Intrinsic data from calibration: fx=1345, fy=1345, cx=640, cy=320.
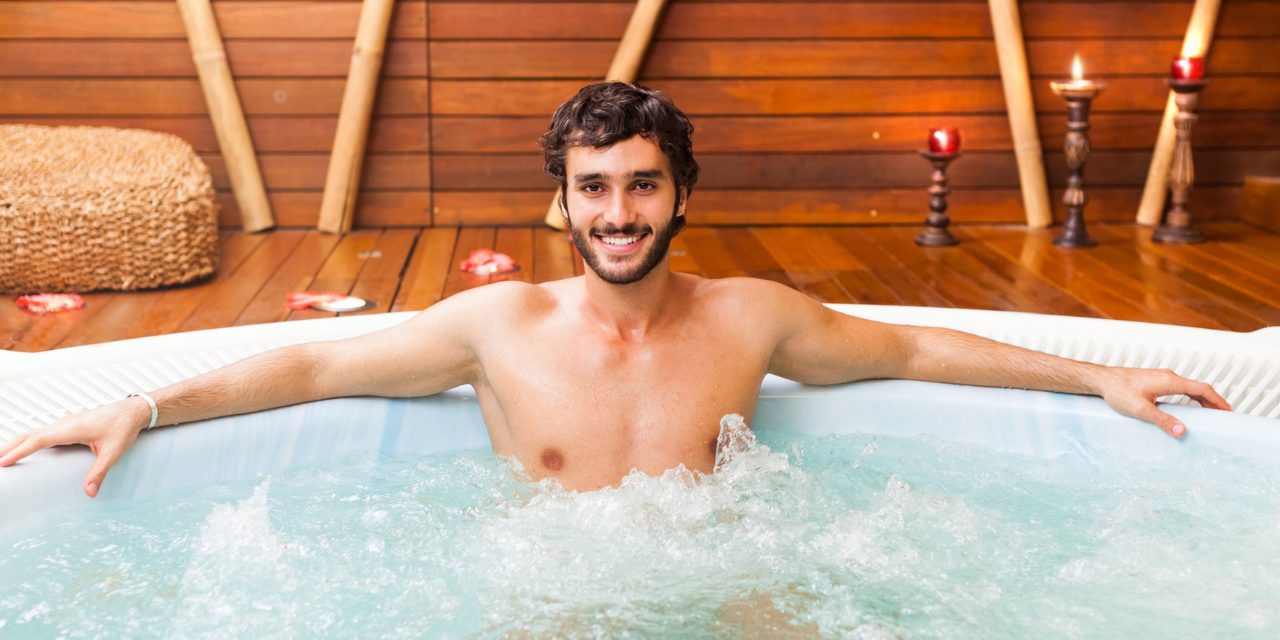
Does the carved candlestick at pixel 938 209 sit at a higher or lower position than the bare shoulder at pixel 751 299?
higher

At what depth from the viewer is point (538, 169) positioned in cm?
429

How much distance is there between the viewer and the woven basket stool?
3.38 m

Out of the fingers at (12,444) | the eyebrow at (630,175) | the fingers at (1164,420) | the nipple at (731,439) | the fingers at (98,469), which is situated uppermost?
the eyebrow at (630,175)

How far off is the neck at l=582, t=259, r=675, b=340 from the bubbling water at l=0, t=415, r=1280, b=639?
18cm

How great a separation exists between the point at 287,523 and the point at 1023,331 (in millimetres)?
1232

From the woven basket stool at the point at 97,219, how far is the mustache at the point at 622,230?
2.11 meters

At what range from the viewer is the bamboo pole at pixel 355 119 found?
4.04 meters

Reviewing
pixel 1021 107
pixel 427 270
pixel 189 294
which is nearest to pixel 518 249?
pixel 427 270

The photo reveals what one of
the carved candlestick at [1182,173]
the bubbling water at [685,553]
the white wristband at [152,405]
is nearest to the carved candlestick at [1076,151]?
the carved candlestick at [1182,173]

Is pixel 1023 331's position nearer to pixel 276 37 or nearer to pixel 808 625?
pixel 808 625

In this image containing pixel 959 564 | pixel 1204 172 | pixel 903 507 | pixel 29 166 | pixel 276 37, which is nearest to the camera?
pixel 959 564

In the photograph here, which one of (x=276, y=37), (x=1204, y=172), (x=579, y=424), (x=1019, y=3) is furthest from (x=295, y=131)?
(x=1204, y=172)

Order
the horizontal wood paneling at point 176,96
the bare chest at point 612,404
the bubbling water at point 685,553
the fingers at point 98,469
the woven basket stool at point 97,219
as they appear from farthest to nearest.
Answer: the horizontal wood paneling at point 176,96 < the woven basket stool at point 97,219 < the bare chest at point 612,404 < the fingers at point 98,469 < the bubbling water at point 685,553

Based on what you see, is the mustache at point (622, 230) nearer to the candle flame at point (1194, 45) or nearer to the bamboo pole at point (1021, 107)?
the bamboo pole at point (1021, 107)
